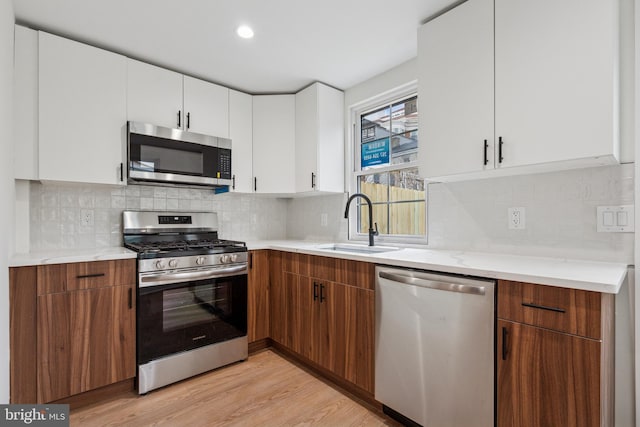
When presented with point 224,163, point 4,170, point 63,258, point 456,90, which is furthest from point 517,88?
point 63,258

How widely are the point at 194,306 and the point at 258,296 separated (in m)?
0.53

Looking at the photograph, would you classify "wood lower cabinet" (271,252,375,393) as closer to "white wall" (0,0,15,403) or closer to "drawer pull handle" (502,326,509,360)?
"drawer pull handle" (502,326,509,360)

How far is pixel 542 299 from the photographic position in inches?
47.1

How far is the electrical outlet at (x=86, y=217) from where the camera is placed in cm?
232

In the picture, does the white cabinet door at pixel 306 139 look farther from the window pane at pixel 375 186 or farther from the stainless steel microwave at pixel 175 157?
the stainless steel microwave at pixel 175 157

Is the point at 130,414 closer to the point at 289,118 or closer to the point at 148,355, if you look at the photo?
the point at 148,355

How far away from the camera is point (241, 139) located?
2.87m

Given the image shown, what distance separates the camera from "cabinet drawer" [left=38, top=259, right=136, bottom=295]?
1754 mm

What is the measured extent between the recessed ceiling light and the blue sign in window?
1286mm

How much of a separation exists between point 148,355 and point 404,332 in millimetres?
1627

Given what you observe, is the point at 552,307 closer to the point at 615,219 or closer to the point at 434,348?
the point at 434,348

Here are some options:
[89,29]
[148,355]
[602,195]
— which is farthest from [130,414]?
[602,195]

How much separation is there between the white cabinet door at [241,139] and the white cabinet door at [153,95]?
461 mm

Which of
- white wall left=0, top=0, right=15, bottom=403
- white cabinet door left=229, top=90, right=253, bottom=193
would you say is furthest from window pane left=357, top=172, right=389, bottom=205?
white wall left=0, top=0, right=15, bottom=403
